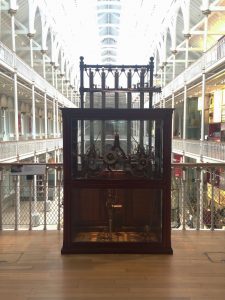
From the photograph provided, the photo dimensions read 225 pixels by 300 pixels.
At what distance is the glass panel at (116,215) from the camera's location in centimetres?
395

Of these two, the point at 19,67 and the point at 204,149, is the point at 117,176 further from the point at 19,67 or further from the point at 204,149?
the point at 19,67

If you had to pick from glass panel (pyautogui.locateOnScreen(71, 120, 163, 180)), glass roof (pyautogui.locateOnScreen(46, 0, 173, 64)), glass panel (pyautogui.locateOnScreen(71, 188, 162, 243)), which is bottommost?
glass panel (pyautogui.locateOnScreen(71, 188, 162, 243))

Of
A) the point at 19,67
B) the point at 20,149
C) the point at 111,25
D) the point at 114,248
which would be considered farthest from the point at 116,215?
the point at 111,25

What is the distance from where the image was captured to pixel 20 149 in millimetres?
14672

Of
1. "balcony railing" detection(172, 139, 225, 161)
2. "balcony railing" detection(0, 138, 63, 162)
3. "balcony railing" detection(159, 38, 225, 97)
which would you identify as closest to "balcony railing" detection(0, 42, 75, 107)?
"balcony railing" detection(0, 138, 63, 162)

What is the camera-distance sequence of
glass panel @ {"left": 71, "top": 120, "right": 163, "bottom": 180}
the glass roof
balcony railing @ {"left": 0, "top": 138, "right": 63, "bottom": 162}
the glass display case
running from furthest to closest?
the glass roof, balcony railing @ {"left": 0, "top": 138, "right": 63, "bottom": 162}, glass panel @ {"left": 71, "top": 120, "right": 163, "bottom": 180}, the glass display case

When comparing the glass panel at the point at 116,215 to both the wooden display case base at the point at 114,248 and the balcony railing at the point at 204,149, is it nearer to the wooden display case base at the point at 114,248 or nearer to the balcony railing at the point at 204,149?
the wooden display case base at the point at 114,248

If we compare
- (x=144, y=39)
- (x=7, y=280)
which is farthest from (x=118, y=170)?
(x=144, y=39)

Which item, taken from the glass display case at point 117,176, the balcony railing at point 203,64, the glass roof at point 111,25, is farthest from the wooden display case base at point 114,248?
the glass roof at point 111,25

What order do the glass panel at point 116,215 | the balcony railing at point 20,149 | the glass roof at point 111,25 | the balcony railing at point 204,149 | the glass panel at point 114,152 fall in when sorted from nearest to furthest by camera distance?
the glass panel at point 114,152
the glass panel at point 116,215
the balcony railing at point 204,149
the balcony railing at point 20,149
the glass roof at point 111,25

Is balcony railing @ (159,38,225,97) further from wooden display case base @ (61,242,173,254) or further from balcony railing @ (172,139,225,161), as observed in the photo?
wooden display case base @ (61,242,173,254)

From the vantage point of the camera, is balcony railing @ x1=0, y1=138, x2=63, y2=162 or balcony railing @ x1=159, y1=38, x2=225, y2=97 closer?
balcony railing @ x1=159, y1=38, x2=225, y2=97

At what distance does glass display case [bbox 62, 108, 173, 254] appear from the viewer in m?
3.68

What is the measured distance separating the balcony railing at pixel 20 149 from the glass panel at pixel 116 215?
28.6 feet
